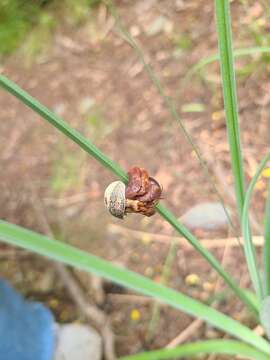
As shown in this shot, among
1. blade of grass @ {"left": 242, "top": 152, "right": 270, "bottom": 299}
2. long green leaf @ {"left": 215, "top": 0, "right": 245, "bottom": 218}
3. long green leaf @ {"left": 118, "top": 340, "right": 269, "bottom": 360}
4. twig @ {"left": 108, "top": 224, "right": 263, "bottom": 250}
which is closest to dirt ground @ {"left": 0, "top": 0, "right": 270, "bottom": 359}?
twig @ {"left": 108, "top": 224, "right": 263, "bottom": 250}

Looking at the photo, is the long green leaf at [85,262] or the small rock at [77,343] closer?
the long green leaf at [85,262]

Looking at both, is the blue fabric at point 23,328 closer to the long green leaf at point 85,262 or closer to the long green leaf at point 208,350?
the long green leaf at point 208,350

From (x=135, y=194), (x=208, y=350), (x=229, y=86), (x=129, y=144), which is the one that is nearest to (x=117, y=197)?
(x=135, y=194)

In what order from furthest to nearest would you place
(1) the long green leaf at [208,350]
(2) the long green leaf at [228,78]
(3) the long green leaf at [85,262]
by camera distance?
(1) the long green leaf at [208,350] < (2) the long green leaf at [228,78] < (3) the long green leaf at [85,262]

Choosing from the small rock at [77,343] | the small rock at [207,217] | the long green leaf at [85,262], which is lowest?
the small rock at [77,343]

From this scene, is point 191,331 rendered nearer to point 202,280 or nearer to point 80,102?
point 202,280

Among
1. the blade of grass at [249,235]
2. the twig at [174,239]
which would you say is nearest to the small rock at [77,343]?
the twig at [174,239]
